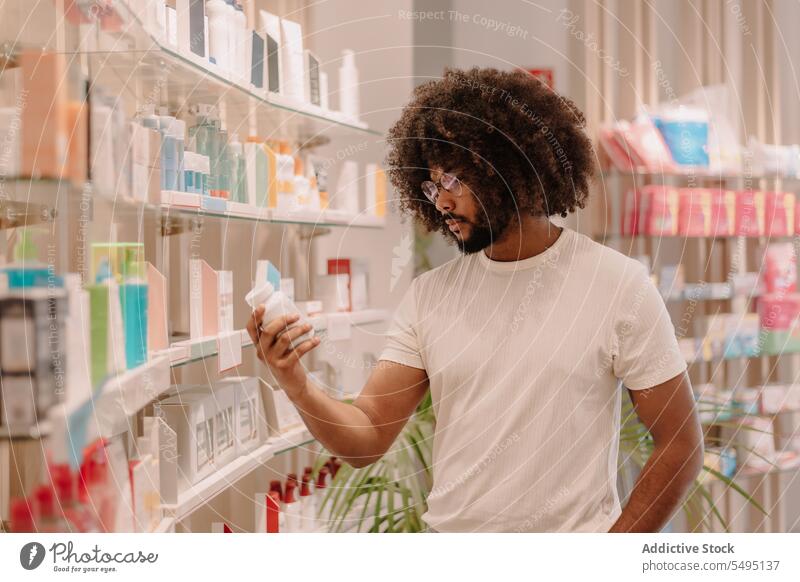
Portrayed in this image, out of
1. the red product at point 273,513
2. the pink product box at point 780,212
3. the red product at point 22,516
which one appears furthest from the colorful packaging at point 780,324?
the red product at point 22,516

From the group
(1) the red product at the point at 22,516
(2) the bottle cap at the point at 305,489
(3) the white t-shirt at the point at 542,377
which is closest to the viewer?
(3) the white t-shirt at the point at 542,377

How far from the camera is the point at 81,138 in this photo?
152 centimetres

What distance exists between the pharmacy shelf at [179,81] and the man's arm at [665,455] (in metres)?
1.18

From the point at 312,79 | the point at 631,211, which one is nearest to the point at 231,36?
the point at 312,79

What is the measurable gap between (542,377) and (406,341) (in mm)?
288

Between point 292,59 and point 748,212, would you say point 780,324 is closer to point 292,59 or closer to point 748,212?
point 748,212

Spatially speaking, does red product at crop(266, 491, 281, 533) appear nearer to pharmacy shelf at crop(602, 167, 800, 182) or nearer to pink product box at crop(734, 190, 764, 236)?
pharmacy shelf at crop(602, 167, 800, 182)

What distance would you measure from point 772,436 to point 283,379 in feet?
6.17

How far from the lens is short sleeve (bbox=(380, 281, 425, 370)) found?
63.7 inches

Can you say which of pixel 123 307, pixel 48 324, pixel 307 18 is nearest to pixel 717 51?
pixel 307 18

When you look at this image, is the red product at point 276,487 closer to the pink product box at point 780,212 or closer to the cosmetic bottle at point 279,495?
the cosmetic bottle at point 279,495

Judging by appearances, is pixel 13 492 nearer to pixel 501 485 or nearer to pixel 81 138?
pixel 81 138

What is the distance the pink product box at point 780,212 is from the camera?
2.49 m
